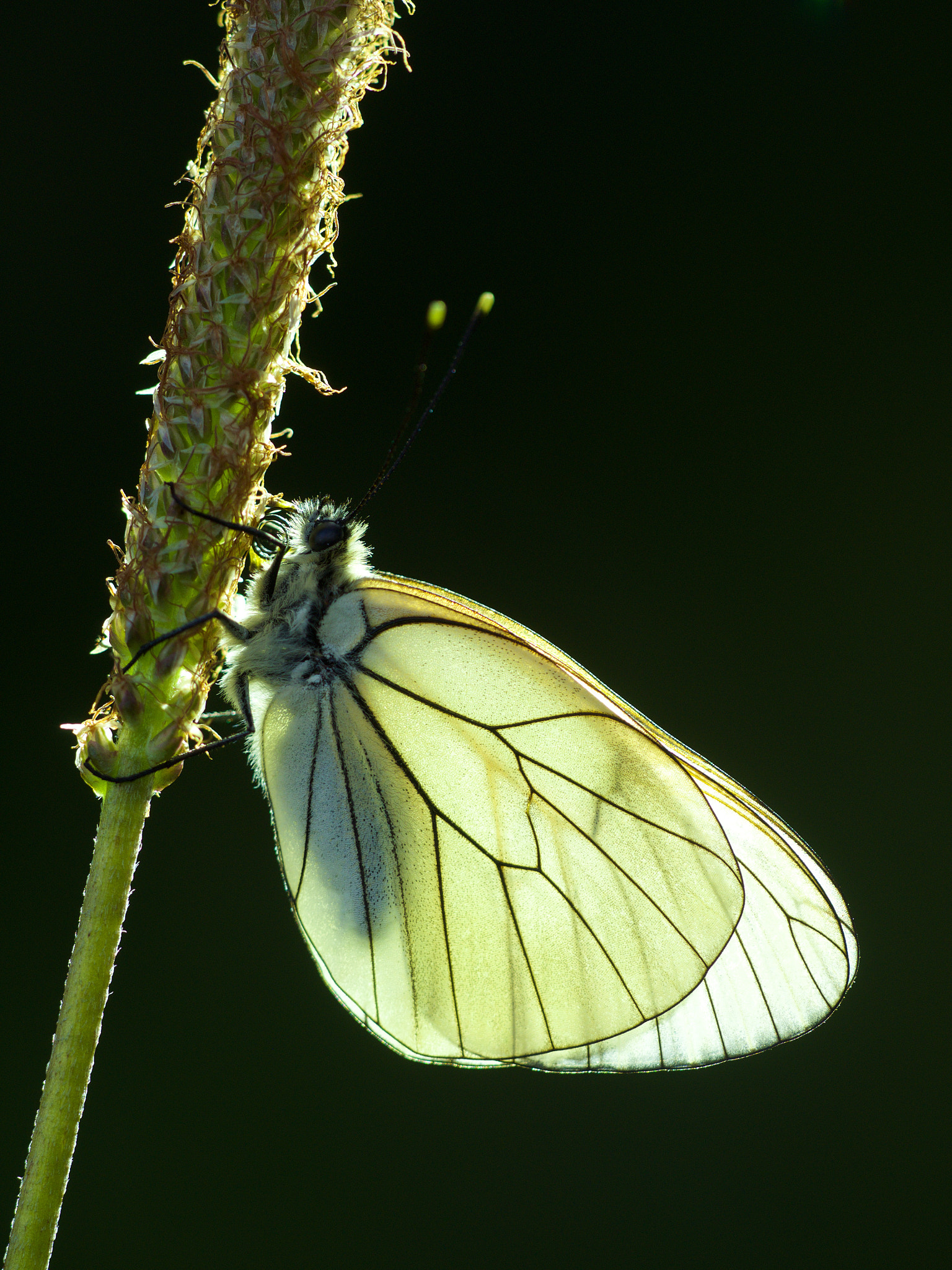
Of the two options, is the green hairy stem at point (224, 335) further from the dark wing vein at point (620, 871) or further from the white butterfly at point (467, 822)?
the dark wing vein at point (620, 871)

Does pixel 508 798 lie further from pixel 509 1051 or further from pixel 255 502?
pixel 255 502

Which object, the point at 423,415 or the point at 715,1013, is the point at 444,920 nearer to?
the point at 715,1013

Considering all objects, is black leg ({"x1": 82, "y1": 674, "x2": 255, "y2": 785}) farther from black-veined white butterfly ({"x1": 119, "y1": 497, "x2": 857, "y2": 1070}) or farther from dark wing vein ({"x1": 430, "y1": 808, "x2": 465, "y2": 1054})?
dark wing vein ({"x1": 430, "y1": 808, "x2": 465, "y2": 1054})

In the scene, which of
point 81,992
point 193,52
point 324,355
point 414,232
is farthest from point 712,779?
point 193,52

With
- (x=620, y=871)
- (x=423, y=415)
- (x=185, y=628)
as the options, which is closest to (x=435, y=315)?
(x=423, y=415)

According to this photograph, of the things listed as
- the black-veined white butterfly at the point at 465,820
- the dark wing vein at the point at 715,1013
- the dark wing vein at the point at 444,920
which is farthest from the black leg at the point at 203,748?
the dark wing vein at the point at 715,1013
